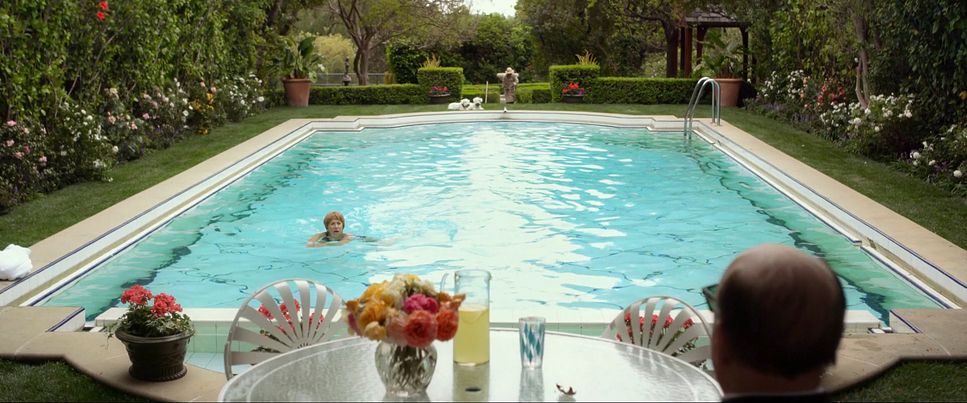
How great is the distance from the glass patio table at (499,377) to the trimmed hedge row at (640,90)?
73.1 feet

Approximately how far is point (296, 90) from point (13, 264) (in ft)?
60.2

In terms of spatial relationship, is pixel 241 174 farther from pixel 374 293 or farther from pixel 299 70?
pixel 299 70

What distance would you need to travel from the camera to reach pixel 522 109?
2369 centimetres

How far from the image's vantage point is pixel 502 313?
251 inches

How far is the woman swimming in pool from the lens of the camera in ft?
30.9

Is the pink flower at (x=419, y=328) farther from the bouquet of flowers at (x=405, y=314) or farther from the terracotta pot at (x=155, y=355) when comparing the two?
the terracotta pot at (x=155, y=355)

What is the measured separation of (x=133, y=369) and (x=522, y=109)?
62.8 feet

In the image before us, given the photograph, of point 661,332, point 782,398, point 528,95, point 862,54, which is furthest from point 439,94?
point 782,398

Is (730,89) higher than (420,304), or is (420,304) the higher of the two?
(420,304)

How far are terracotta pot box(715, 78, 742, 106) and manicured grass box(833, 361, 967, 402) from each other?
19101 millimetres

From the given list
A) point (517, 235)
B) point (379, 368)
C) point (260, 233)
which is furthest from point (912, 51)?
point (379, 368)

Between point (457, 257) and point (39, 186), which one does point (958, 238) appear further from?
point (39, 186)

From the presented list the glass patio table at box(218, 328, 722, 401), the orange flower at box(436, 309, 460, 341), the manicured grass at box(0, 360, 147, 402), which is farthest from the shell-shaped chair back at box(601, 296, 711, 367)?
the manicured grass at box(0, 360, 147, 402)

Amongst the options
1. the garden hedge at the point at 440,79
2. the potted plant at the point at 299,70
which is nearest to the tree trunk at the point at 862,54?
the garden hedge at the point at 440,79
